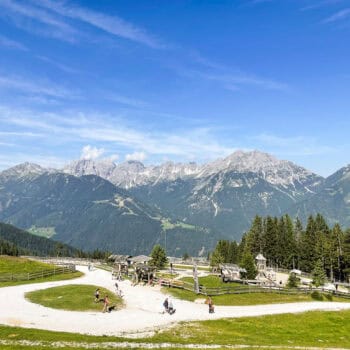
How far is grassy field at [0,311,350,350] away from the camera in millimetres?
34281

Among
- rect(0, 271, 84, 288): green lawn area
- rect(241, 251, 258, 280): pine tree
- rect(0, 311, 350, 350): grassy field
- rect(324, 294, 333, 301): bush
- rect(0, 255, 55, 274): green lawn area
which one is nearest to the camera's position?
rect(0, 311, 350, 350): grassy field

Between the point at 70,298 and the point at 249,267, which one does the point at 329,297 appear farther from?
the point at 70,298

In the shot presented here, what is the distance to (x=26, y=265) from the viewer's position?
289ft

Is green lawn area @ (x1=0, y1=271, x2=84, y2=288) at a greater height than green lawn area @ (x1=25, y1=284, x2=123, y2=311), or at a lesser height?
greater

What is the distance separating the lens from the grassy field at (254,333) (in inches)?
1350

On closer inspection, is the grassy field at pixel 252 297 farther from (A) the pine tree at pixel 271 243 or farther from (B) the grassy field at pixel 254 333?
(A) the pine tree at pixel 271 243

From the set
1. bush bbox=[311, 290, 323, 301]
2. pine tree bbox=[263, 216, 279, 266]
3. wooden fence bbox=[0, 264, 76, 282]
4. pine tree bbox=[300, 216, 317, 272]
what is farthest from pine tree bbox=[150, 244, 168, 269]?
bush bbox=[311, 290, 323, 301]

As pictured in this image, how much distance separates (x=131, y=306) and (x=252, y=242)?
9920 centimetres

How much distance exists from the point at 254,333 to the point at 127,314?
47.2 ft

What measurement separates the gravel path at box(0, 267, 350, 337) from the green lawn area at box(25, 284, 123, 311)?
149 cm

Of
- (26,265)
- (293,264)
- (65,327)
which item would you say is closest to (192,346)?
(65,327)

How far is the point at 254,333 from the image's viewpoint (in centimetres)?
4191

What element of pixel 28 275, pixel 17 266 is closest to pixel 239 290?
pixel 28 275

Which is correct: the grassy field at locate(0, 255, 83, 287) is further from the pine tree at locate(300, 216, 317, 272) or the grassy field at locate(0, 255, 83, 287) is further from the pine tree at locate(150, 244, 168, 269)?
the pine tree at locate(300, 216, 317, 272)
